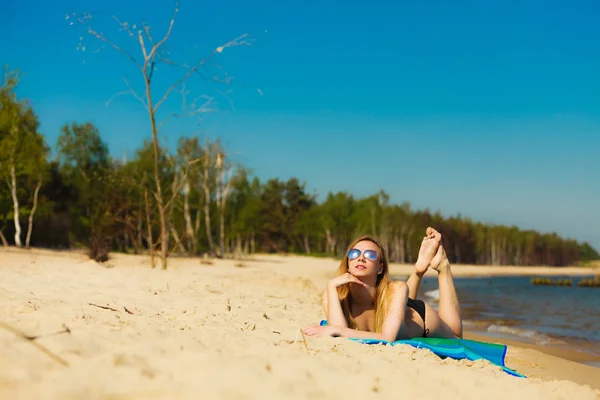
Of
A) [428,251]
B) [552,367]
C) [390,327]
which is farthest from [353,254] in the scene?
[552,367]

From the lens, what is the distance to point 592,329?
11.3m

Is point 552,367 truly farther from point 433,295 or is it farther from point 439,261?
point 433,295

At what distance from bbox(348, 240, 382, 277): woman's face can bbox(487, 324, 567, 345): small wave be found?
5.49 m

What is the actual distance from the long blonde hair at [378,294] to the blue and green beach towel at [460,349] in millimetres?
313

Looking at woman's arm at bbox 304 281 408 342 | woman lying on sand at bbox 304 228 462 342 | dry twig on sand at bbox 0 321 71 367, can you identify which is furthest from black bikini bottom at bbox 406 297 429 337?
dry twig on sand at bbox 0 321 71 367

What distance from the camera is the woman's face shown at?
4.82 metres

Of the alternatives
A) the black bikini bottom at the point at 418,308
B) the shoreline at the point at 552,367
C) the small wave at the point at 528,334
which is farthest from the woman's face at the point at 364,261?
the small wave at the point at 528,334

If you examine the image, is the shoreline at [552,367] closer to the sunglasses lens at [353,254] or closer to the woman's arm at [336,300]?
the woman's arm at [336,300]

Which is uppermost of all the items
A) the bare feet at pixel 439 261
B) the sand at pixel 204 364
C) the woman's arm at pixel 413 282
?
the bare feet at pixel 439 261

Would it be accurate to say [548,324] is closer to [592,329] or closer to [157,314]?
[592,329]

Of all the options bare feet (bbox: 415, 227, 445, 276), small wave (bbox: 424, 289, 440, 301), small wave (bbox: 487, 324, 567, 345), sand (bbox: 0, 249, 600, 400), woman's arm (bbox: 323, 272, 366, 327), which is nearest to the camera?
sand (bbox: 0, 249, 600, 400)

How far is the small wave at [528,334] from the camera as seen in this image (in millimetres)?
9035

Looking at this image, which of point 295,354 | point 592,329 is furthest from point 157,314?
point 592,329

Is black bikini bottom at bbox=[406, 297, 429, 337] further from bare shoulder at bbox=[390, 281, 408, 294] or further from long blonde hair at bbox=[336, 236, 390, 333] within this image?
bare shoulder at bbox=[390, 281, 408, 294]
